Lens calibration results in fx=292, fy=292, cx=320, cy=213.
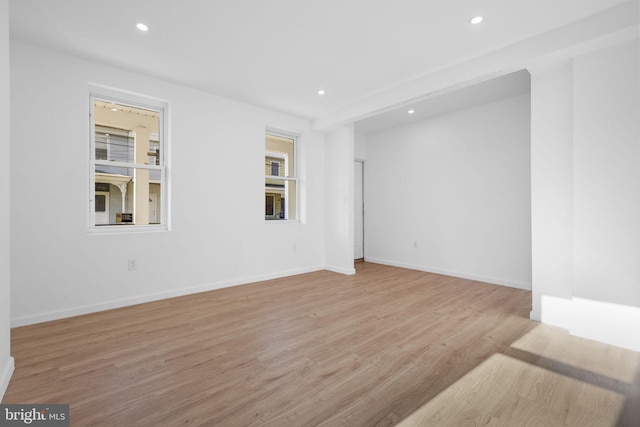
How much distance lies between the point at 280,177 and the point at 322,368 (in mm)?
3531

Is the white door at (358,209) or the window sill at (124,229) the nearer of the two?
the window sill at (124,229)

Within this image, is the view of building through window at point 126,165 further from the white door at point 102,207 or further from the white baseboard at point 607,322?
the white baseboard at point 607,322

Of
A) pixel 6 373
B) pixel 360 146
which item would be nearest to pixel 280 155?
pixel 360 146

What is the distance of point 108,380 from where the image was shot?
1.92 meters

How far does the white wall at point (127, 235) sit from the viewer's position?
113 inches

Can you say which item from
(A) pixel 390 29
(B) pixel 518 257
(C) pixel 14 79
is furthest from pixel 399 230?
(C) pixel 14 79

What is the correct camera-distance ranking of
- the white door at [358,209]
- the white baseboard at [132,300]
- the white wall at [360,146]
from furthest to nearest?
1. the white door at [358,209]
2. the white wall at [360,146]
3. the white baseboard at [132,300]

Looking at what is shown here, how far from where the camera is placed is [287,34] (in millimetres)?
2719

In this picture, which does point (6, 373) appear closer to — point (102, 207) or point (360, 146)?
point (102, 207)

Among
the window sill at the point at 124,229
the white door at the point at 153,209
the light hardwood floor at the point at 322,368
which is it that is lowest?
the light hardwood floor at the point at 322,368

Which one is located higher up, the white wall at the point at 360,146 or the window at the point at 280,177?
the white wall at the point at 360,146

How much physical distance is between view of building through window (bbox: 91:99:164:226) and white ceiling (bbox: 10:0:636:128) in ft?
1.92

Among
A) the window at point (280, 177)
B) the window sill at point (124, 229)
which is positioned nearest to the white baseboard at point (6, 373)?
the window sill at point (124, 229)

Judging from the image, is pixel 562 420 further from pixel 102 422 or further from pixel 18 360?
pixel 18 360
